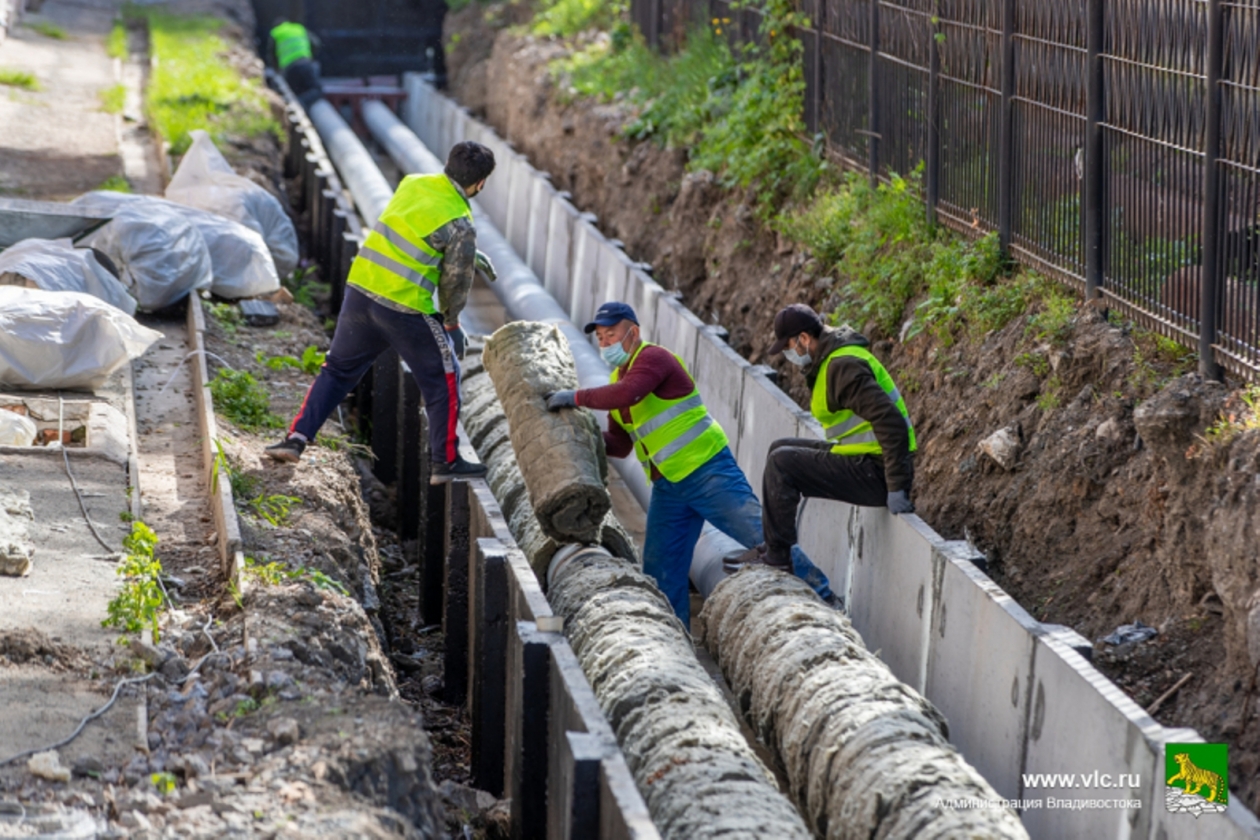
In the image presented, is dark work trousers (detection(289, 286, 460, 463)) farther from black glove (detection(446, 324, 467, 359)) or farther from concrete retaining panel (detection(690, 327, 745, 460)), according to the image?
concrete retaining panel (detection(690, 327, 745, 460))

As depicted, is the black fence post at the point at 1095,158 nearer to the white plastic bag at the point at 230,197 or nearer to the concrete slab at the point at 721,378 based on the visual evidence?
the concrete slab at the point at 721,378

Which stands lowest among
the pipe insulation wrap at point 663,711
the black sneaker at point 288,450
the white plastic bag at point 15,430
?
the pipe insulation wrap at point 663,711

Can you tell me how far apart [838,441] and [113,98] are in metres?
14.4

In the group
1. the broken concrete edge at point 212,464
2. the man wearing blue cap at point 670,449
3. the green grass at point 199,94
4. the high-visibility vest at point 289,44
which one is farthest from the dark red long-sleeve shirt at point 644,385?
the high-visibility vest at point 289,44

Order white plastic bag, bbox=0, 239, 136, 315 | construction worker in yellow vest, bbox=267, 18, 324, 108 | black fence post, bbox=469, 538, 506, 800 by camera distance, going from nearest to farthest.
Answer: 1. black fence post, bbox=469, 538, 506, 800
2. white plastic bag, bbox=0, 239, 136, 315
3. construction worker in yellow vest, bbox=267, 18, 324, 108

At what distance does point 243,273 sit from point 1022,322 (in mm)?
6505

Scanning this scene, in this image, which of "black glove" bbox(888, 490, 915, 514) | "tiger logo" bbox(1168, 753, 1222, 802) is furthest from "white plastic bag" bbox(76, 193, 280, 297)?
"tiger logo" bbox(1168, 753, 1222, 802)

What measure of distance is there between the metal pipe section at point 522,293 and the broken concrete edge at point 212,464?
2.65m

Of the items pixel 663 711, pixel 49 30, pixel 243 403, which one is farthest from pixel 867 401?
pixel 49 30

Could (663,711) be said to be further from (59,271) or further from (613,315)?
(59,271)

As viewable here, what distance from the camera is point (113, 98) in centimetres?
1908

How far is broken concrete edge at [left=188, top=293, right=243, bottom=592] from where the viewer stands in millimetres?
7113

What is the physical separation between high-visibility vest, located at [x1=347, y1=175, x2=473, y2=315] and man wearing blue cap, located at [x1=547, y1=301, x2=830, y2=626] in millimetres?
940

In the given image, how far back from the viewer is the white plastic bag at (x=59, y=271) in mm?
9977
